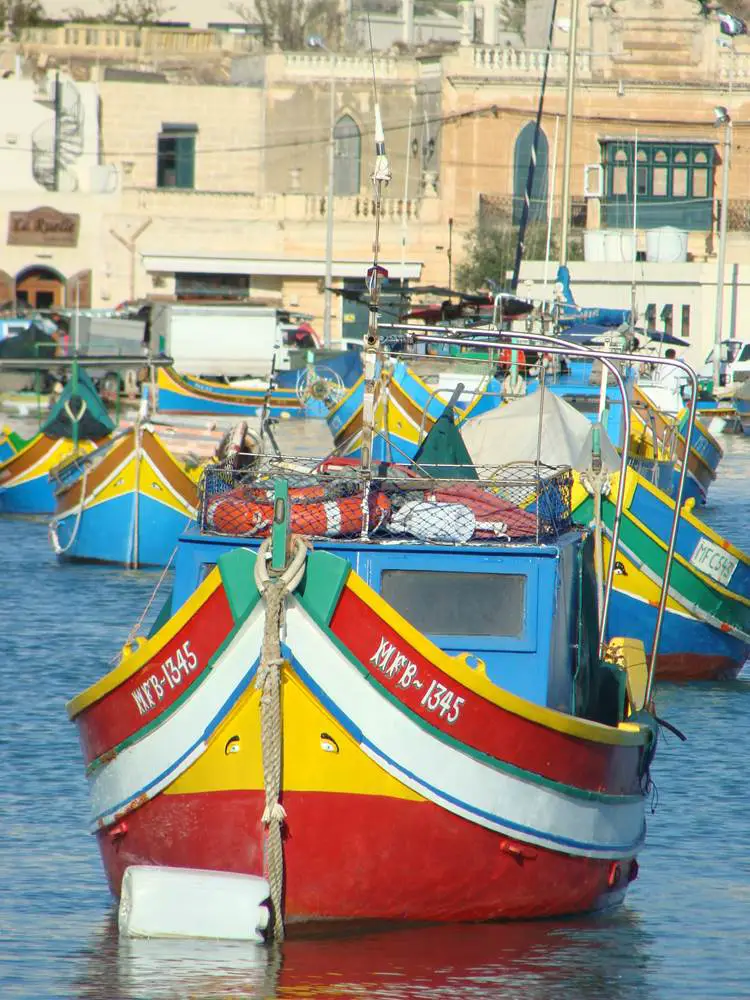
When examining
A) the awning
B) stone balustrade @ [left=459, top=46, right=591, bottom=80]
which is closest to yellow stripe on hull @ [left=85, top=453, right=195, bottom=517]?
the awning

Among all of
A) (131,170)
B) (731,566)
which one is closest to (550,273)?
(131,170)

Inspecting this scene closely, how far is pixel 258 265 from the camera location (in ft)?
196

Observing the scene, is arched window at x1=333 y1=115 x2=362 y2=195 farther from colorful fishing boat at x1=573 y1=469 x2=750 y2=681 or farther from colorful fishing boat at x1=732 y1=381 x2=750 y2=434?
colorful fishing boat at x1=573 y1=469 x2=750 y2=681

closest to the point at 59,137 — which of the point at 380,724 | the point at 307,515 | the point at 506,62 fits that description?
the point at 506,62

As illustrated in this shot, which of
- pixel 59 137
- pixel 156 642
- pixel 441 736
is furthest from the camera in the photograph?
pixel 59 137

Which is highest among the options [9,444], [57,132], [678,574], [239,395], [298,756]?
[57,132]

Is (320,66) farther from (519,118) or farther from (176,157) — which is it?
(519,118)

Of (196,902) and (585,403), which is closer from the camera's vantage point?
(196,902)

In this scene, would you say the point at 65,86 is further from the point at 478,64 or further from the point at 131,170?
the point at 478,64

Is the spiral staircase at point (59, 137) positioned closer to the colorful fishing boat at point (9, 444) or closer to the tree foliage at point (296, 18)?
the tree foliage at point (296, 18)

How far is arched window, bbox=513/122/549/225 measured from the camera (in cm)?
6184

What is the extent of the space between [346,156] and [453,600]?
5608 cm

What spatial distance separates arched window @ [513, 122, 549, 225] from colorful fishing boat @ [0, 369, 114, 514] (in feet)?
108

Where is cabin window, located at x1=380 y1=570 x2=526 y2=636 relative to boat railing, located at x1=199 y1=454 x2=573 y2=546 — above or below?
below
